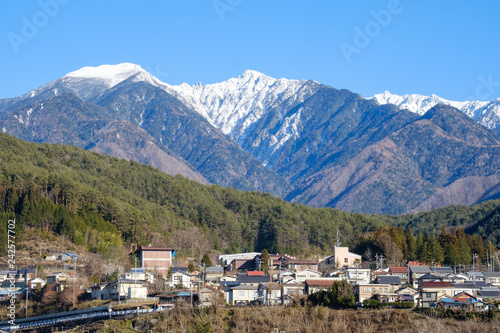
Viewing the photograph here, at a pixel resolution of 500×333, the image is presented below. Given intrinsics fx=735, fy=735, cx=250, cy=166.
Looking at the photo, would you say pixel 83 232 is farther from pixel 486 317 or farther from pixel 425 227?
pixel 425 227

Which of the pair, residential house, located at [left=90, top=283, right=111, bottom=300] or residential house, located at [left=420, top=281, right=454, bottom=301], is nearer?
residential house, located at [left=420, top=281, right=454, bottom=301]

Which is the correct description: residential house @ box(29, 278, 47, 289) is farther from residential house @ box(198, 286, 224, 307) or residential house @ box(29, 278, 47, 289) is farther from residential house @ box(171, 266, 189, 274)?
residential house @ box(198, 286, 224, 307)

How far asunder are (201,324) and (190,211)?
65.1m

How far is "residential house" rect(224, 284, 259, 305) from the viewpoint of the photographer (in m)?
50.8

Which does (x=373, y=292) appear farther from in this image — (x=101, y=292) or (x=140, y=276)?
(x=140, y=276)

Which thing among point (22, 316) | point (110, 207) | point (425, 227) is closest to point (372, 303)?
point (22, 316)

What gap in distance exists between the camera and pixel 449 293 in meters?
49.3

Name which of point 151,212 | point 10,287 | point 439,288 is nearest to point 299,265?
point 439,288

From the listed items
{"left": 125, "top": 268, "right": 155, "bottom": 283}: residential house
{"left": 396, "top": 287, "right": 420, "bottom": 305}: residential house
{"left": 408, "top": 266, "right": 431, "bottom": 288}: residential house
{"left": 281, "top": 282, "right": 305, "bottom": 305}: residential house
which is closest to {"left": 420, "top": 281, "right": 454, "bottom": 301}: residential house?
{"left": 396, "top": 287, "right": 420, "bottom": 305}: residential house

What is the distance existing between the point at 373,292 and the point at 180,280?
56.4 ft

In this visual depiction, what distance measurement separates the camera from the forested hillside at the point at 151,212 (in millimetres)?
76438

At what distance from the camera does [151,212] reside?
93.8 metres

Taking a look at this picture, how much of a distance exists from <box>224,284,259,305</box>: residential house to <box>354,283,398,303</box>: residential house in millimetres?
7161

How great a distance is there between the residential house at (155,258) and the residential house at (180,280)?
29.0 feet
